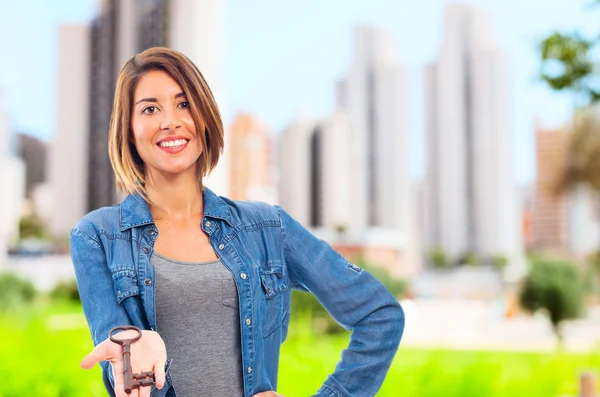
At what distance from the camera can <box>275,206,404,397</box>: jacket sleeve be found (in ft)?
2.45

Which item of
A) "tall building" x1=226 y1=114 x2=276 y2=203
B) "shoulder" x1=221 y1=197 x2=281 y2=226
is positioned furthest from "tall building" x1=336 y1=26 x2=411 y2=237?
"shoulder" x1=221 y1=197 x2=281 y2=226

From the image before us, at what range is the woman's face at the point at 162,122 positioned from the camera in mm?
691

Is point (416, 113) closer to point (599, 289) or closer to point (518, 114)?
point (518, 114)

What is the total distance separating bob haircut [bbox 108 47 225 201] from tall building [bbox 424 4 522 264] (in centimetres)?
2678

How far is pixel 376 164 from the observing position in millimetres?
24859

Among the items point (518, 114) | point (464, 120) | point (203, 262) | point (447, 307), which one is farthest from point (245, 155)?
point (203, 262)

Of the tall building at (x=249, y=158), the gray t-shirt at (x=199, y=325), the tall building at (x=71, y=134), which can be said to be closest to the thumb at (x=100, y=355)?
the gray t-shirt at (x=199, y=325)

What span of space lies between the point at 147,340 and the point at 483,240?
1132 inches

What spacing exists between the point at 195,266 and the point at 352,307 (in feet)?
0.63

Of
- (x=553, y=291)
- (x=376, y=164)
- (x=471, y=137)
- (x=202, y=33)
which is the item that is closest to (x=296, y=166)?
(x=376, y=164)

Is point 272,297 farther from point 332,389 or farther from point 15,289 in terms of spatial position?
point 15,289

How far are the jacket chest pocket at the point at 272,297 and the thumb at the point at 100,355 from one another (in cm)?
20

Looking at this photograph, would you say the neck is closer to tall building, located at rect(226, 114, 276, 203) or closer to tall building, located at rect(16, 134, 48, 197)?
tall building, located at rect(226, 114, 276, 203)

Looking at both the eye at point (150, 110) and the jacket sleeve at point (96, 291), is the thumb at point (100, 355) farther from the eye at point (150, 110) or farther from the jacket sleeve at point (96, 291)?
the eye at point (150, 110)
